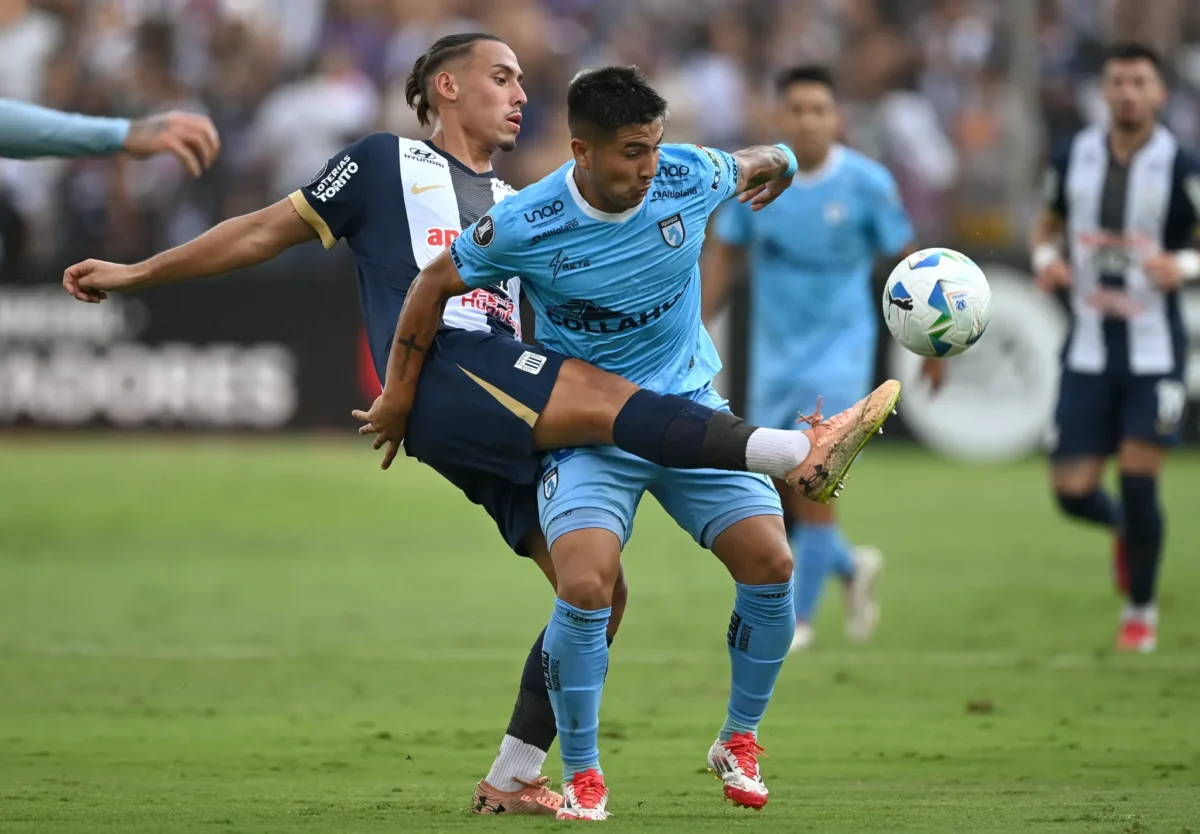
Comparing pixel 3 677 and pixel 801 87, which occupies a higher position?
pixel 801 87

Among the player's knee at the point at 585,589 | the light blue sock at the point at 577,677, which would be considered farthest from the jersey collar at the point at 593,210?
the light blue sock at the point at 577,677

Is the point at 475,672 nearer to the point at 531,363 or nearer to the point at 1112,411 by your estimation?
the point at 531,363

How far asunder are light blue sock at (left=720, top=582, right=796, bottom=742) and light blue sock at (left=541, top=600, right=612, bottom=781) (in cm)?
57

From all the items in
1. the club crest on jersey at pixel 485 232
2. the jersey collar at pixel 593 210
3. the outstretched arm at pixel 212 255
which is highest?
the jersey collar at pixel 593 210

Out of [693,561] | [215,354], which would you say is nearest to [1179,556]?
[693,561]

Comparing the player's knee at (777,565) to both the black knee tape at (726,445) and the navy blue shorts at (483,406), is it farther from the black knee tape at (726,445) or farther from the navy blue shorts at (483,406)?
the navy blue shorts at (483,406)

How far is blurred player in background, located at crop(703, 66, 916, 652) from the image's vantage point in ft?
34.5

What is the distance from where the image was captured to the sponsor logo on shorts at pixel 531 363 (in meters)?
6.00

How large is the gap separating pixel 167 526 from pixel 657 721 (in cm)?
783

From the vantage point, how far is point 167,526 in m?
14.9

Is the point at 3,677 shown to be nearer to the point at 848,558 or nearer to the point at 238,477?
the point at 848,558

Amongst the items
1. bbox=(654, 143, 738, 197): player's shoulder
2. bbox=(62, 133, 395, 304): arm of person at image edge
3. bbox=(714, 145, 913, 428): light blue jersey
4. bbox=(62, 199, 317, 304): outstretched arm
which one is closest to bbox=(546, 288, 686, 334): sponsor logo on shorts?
bbox=(654, 143, 738, 197): player's shoulder

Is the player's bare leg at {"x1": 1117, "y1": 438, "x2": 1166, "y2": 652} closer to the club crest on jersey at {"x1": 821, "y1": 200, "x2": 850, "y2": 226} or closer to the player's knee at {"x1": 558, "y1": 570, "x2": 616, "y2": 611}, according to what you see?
the club crest on jersey at {"x1": 821, "y1": 200, "x2": 850, "y2": 226}

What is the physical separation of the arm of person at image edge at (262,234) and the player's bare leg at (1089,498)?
5384 mm
